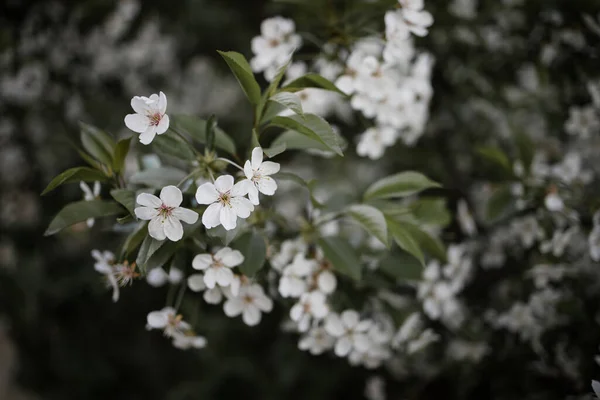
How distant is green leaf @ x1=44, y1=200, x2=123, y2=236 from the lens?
2.60ft

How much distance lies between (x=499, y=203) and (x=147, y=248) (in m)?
0.71

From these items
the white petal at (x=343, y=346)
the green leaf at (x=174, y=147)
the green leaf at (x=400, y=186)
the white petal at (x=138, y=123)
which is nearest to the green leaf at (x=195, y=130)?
the green leaf at (x=174, y=147)

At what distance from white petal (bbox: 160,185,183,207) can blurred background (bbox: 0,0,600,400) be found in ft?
2.45

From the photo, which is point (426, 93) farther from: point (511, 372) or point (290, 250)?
point (511, 372)

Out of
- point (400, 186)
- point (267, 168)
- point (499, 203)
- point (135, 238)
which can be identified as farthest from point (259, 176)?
point (499, 203)

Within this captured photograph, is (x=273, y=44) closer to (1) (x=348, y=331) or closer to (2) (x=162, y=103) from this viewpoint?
(2) (x=162, y=103)

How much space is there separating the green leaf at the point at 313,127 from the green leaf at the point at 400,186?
0.21 m

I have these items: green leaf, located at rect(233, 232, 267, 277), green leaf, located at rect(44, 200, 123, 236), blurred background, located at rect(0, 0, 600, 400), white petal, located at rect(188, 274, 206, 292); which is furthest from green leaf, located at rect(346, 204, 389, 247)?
blurred background, located at rect(0, 0, 600, 400)

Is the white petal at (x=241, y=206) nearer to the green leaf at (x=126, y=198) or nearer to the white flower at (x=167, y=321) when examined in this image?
the green leaf at (x=126, y=198)

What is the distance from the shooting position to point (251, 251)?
0.87 m

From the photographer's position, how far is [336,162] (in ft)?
6.70

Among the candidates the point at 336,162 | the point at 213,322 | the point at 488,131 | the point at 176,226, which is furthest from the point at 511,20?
the point at 213,322

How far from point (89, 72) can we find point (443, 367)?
1316mm

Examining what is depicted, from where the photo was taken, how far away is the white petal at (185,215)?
2.36 ft
